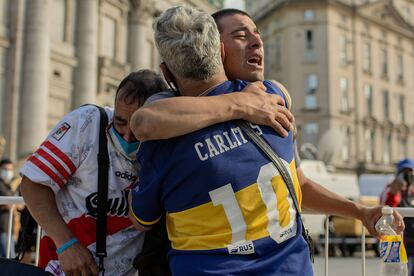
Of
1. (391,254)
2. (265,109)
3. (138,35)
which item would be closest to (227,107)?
(265,109)

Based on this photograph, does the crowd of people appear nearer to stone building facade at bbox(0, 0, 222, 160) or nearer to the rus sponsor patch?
the rus sponsor patch

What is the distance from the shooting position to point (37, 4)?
69.8ft

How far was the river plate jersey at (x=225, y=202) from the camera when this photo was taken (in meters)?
1.89

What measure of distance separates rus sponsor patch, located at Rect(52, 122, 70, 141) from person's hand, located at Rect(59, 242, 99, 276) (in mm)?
473

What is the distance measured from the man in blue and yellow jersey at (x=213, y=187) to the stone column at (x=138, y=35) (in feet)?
89.4

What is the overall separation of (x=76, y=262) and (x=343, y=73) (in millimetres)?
48967

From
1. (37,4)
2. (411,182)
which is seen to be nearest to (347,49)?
(37,4)

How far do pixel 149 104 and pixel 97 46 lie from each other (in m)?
25.3

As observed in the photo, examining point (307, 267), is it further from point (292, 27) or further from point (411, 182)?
point (292, 27)

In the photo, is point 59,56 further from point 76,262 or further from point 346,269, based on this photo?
point 76,262

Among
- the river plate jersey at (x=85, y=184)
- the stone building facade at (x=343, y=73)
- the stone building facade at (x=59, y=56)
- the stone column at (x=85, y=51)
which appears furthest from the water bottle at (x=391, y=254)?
the stone building facade at (x=343, y=73)

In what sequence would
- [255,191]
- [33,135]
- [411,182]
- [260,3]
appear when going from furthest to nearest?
1. [260,3]
2. [33,135]
3. [411,182]
4. [255,191]

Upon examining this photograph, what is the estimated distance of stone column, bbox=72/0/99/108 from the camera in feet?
81.1

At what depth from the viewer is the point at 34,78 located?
2103 centimetres
